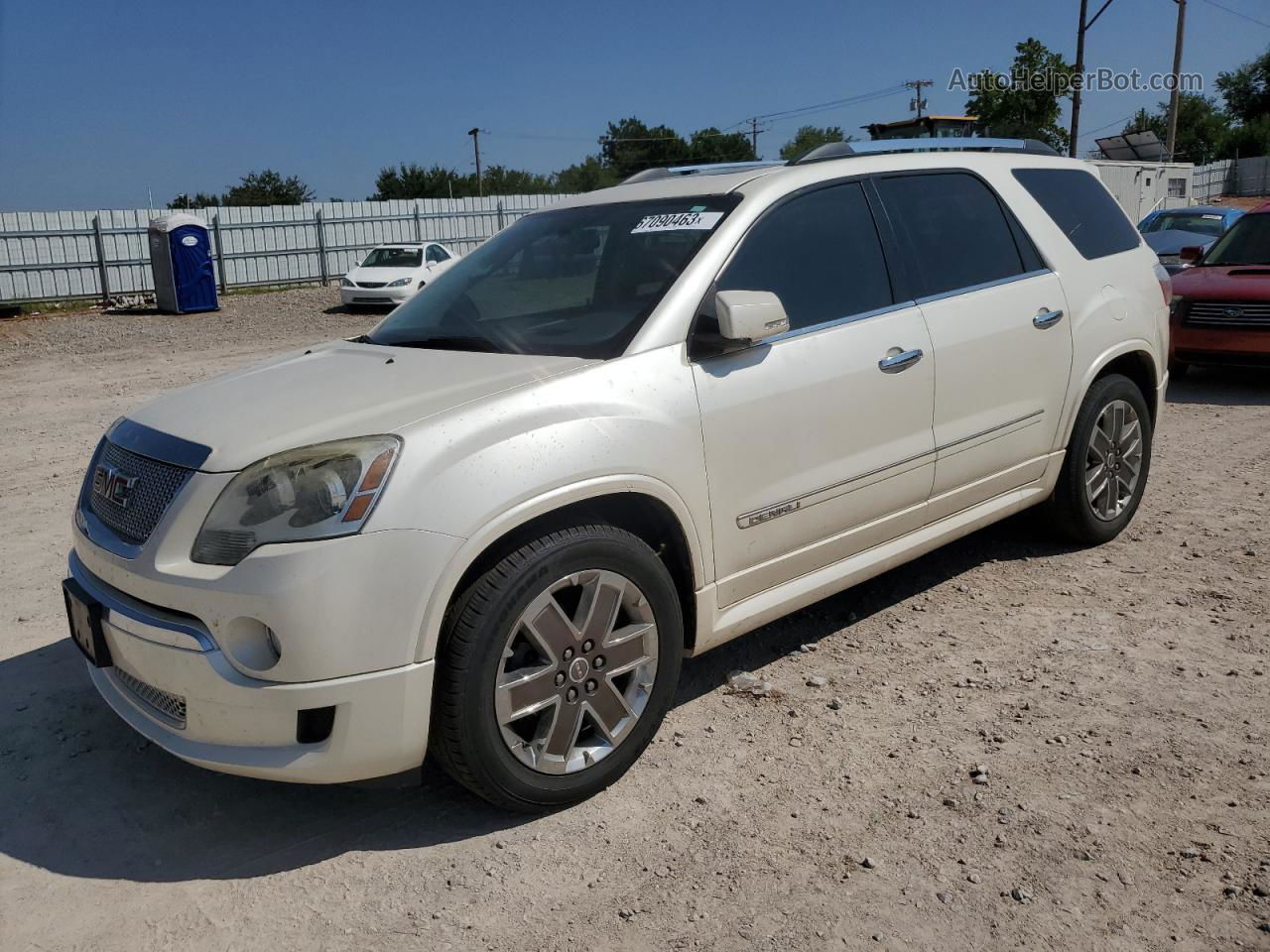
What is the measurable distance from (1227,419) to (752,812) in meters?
7.00

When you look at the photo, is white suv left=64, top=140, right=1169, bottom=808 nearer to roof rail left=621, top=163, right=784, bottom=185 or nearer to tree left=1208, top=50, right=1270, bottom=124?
roof rail left=621, top=163, right=784, bottom=185

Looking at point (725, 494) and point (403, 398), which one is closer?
point (403, 398)

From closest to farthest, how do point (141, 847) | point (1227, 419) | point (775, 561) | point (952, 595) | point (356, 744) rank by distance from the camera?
point (356, 744), point (141, 847), point (775, 561), point (952, 595), point (1227, 419)

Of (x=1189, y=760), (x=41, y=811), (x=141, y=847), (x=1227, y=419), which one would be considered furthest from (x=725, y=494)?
(x=1227, y=419)

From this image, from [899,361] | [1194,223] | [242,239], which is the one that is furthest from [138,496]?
[242,239]

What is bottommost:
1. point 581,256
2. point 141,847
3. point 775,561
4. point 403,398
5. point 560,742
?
point 141,847

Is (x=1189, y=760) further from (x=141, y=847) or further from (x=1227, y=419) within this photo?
(x=1227, y=419)

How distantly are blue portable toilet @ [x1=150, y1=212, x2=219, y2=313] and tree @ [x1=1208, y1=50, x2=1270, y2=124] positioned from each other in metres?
69.1

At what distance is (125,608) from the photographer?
294 cm

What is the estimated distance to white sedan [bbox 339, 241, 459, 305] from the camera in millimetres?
21281

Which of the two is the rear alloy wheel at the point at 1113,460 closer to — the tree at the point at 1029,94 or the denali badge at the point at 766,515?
the denali badge at the point at 766,515

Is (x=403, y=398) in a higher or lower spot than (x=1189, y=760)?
higher

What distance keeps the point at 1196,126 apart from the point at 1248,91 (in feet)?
13.5

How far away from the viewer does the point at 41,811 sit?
127 inches
